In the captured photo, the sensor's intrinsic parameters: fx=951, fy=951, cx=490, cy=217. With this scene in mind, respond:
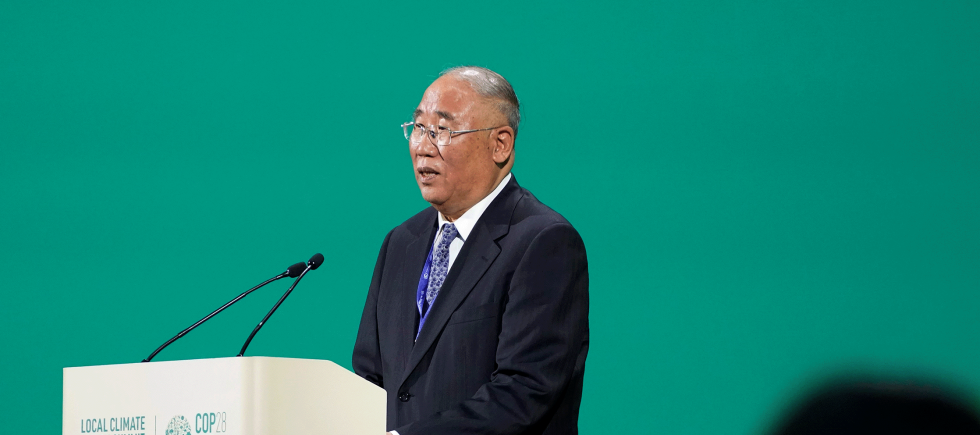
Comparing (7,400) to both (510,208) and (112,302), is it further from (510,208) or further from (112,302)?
(510,208)

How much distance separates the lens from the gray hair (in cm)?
244

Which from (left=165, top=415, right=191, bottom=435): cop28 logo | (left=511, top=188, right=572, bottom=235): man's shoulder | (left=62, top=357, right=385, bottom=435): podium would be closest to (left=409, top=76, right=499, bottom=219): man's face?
(left=511, top=188, right=572, bottom=235): man's shoulder

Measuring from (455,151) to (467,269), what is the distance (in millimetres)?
302

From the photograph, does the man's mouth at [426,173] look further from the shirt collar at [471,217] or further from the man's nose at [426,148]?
the shirt collar at [471,217]

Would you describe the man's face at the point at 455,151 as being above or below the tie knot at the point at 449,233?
above

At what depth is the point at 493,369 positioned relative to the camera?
2217 millimetres

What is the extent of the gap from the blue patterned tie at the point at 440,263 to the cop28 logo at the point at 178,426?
83 cm

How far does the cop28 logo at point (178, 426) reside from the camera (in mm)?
1615

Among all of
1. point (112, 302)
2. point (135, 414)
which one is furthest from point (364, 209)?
point (135, 414)

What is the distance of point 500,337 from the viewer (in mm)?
2170

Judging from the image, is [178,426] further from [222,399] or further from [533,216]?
[533,216]

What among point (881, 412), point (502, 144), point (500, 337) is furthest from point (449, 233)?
point (881, 412)

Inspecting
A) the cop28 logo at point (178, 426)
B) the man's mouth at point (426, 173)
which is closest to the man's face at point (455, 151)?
the man's mouth at point (426, 173)

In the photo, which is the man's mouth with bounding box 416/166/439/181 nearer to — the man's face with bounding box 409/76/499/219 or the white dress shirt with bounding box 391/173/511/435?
the man's face with bounding box 409/76/499/219
